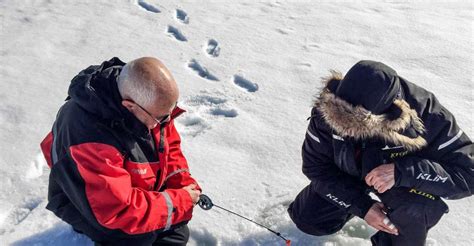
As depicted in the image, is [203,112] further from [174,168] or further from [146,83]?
[146,83]

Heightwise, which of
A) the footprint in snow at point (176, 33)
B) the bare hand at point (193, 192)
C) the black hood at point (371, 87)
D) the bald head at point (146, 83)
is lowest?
the footprint in snow at point (176, 33)

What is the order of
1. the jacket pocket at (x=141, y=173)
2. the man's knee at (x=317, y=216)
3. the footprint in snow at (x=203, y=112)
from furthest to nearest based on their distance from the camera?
1. the footprint in snow at (x=203, y=112)
2. the man's knee at (x=317, y=216)
3. the jacket pocket at (x=141, y=173)

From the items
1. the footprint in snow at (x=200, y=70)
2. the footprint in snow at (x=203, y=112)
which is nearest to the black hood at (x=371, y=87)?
the footprint in snow at (x=203, y=112)

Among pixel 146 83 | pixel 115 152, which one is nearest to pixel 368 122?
pixel 146 83

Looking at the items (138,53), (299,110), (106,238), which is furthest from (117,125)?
(138,53)

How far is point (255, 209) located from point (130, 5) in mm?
3341

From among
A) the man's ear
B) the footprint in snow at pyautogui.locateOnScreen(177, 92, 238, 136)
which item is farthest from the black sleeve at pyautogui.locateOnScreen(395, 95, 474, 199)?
the footprint in snow at pyautogui.locateOnScreen(177, 92, 238, 136)

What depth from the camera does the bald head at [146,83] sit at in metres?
1.88

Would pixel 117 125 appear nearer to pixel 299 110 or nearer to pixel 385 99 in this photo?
pixel 385 99

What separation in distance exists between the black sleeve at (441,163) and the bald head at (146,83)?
1135 mm

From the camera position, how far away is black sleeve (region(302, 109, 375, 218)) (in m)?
2.23

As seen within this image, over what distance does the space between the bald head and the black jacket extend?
748mm

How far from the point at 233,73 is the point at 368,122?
2.24 metres

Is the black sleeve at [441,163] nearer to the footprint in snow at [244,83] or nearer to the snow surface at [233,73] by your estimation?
the snow surface at [233,73]
